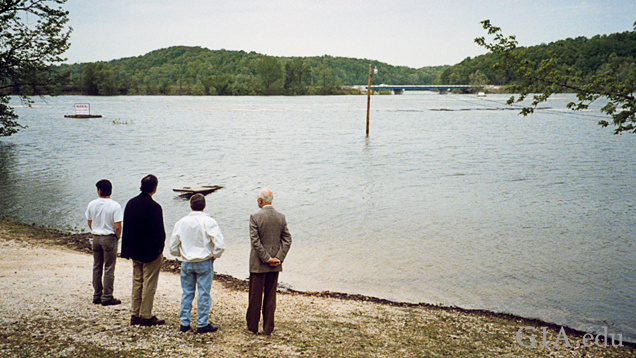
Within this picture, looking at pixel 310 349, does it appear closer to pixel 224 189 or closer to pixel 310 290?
pixel 310 290

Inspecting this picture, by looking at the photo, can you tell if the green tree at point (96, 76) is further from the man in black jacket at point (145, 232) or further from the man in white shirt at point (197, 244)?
the man in white shirt at point (197, 244)

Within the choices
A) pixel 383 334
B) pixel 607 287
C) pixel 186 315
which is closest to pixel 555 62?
pixel 383 334

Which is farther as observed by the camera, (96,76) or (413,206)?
(96,76)

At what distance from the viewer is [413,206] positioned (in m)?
25.9

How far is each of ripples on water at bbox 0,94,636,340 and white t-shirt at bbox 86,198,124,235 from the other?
614 cm

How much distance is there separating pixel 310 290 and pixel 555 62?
7.67 m

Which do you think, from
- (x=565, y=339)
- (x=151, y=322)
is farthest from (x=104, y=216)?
(x=565, y=339)

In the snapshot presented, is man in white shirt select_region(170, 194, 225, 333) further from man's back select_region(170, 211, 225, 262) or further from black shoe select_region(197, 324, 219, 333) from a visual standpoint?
black shoe select_region(197, 324, 219, 333)

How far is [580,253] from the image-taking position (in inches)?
691

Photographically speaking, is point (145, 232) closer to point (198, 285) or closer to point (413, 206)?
point (198, 285)

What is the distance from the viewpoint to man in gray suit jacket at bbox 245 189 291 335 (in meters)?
7.17

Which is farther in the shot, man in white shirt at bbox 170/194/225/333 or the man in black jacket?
the man in black jacket

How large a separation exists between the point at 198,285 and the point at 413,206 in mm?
19642

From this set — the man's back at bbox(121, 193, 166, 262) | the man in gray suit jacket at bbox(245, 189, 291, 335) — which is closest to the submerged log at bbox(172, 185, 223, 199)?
the man's back at bbox(121, 193, 166, 262)
